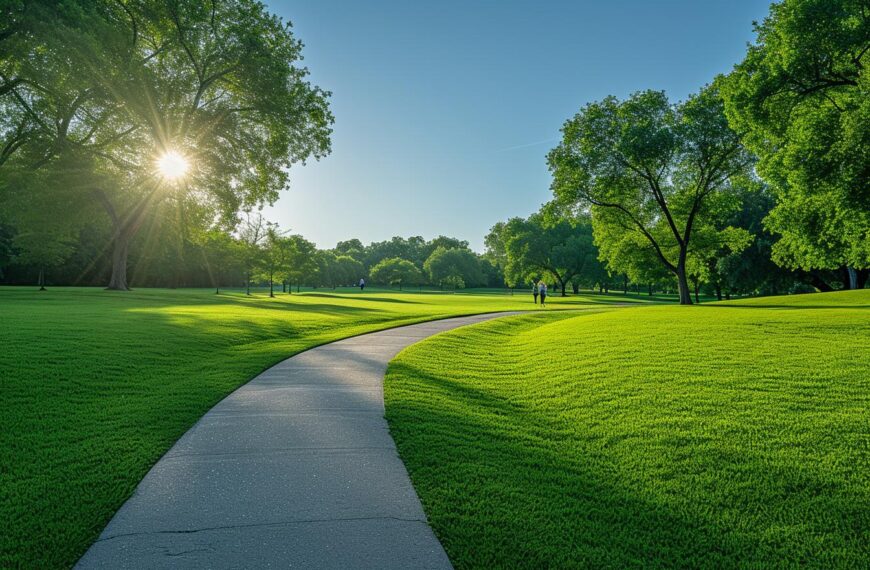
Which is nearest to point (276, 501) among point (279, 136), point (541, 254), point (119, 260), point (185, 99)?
point (279, 136)

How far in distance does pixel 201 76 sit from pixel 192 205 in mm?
10187

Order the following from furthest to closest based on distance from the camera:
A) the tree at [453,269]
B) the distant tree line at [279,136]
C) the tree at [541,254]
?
the tree at [453,269]
the tree at [541,254]
the distant tree line at [279,136]

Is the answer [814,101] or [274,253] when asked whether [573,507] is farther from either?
[274,253]

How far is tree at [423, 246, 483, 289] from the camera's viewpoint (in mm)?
100731

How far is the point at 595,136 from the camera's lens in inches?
1155

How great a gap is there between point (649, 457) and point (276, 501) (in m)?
3.36

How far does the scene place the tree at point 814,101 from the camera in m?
15.1

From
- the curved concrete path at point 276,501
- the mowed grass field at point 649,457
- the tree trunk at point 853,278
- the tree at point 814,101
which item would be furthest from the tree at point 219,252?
the tree trunk at point 853,278

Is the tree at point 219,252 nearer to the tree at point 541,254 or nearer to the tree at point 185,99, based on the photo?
the tree at point 185,99

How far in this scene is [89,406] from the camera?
6004 mm

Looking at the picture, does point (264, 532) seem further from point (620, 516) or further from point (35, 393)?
point (35, 393)

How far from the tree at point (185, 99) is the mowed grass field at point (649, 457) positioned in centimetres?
2037

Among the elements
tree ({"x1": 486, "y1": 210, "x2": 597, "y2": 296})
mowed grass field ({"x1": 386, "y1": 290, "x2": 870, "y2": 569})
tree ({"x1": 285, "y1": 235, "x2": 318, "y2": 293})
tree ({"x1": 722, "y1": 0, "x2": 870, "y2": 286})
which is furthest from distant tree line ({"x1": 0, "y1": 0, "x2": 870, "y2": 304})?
tree ({"x1": 486, "y1": 210, "x2": 597, "y2": 296})

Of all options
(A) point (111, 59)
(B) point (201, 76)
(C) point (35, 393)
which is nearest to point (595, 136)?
(B) point (201, 76)
